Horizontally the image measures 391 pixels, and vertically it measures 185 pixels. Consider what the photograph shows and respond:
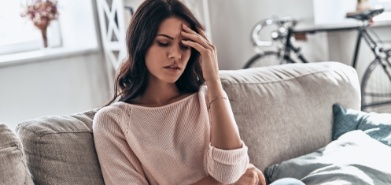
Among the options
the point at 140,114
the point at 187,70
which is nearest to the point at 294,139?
the point at 187,70

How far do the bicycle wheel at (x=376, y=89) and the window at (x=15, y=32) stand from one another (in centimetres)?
215

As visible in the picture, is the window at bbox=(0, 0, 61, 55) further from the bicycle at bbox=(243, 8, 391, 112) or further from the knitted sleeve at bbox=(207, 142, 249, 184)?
the knitted sleeve at bbox=(207, 142, 249, 184)

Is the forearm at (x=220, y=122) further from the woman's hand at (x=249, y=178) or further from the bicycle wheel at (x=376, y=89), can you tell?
the bicycle wheel at (x=376, y=89)

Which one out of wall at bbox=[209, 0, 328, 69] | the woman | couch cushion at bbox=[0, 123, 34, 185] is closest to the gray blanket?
the woman

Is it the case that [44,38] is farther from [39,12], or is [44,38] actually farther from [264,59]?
[264,59]

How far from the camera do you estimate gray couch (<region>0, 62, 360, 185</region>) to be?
1467 millimetres

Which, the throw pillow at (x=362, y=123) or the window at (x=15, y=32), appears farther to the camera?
the window at (x=15, y=32)

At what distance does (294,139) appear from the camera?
1.94 m

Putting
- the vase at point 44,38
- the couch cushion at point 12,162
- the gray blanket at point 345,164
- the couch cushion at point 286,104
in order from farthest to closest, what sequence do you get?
1. the vase at point 44,38
2. the couch cushion at point 286,104
3. the gray blanket at point 345,164
4. the couch cushion at point 12,162

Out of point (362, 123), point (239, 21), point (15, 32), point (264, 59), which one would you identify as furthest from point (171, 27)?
point (239, 21)

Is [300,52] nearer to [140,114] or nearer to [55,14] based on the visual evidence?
[55,14]

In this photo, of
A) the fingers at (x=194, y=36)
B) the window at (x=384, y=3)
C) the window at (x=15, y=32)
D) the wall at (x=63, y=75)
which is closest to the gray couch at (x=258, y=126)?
the fingers at (x=194, y=36)

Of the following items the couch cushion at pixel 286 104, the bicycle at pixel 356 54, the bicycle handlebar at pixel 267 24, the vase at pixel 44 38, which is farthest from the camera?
the bicycle handlebar at pixel 267 24

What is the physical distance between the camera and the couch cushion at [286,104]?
187cm
